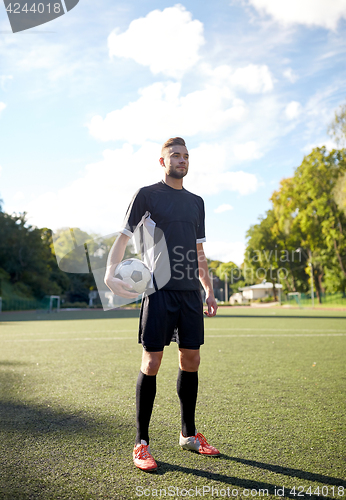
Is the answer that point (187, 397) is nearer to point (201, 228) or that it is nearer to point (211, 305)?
point (211, 305)

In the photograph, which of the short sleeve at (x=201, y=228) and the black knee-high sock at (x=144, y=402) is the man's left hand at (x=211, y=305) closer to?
the short sleeve at (x=201, y=228)

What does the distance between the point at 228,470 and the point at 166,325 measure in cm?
93

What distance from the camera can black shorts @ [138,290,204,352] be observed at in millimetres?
2688

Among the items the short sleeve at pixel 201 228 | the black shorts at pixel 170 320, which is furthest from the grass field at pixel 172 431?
the short sleeve at pixel 201 228

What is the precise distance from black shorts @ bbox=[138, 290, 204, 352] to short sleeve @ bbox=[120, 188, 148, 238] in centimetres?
47

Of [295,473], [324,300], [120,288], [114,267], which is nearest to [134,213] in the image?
[114,267]

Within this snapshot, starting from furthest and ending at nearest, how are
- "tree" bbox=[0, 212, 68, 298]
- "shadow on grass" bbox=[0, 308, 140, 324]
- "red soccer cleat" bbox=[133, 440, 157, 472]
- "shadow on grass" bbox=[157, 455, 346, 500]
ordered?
1. "tree" bbox=[0, 212, 68, 298]
2. "shadow on grass" bbox=[0, 308, 140, 324]
3. "red soccer cleat" bbox=[133, 440, 157, 472]
4. "shadow on grass" bbox=[157, 455, 346, 500]

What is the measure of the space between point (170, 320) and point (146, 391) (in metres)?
0.49

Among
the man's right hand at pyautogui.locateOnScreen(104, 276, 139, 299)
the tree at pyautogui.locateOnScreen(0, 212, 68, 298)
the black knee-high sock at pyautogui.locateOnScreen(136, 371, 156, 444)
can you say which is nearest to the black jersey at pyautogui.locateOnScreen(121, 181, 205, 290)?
the man's right hand at pyautogui.locateOnScreen(104, 276, 139, 299)

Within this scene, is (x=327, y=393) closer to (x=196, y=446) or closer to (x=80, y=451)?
(x=196, y=446)

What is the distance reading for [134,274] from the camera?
270 centimetres

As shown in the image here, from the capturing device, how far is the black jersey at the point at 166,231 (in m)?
2.78

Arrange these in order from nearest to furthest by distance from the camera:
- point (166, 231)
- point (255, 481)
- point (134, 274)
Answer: point (255, 481)
point (134, 274)
point (166, 231)

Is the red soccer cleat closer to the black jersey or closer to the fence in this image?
the black jersey
